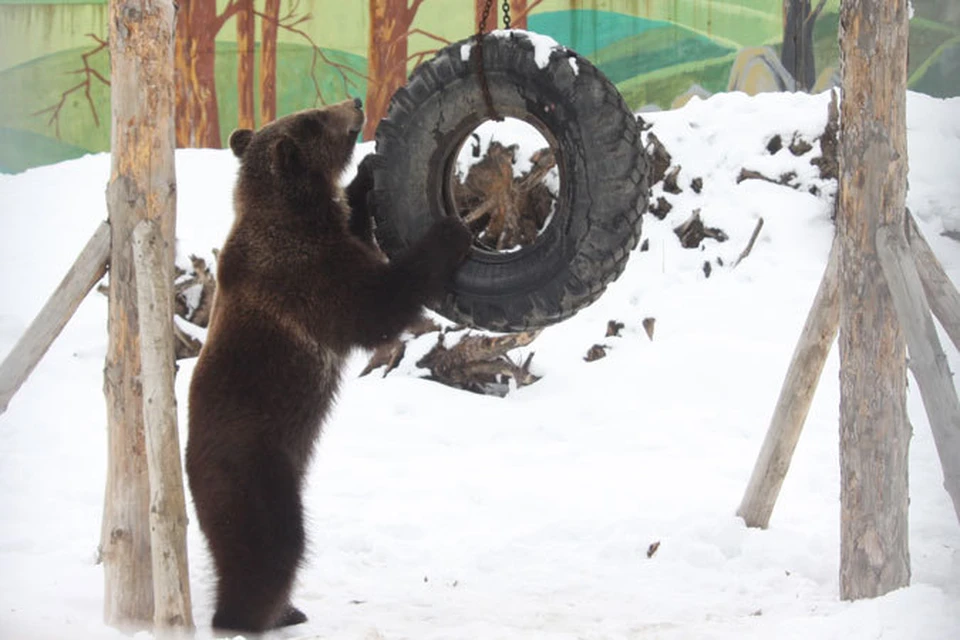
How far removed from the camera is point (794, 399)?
5.63 metres

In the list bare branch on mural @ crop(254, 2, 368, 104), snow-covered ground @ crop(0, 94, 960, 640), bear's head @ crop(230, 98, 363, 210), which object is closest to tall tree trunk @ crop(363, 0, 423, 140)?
bare branch on mural @ crop(254, 2, 368, 104)

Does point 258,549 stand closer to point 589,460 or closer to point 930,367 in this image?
point 930,367

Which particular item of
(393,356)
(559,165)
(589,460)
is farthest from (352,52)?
(559,165)

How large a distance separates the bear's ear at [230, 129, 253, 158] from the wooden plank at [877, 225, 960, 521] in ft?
9.40

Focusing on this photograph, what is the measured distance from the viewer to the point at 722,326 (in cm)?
966

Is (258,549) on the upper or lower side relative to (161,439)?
lower

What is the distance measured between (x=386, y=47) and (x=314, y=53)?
0.92 m

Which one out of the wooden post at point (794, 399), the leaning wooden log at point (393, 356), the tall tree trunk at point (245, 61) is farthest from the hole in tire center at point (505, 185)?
the tall tree trunk at point (245, 61)

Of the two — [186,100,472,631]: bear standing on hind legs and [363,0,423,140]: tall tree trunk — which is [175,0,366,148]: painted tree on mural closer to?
[363,0,423,140]: tall tree trunk

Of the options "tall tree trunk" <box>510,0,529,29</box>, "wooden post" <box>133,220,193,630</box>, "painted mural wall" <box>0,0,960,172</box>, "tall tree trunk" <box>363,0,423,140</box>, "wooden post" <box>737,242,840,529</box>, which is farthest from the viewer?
"tall tree trunk" <box>363,0,423,140</box>

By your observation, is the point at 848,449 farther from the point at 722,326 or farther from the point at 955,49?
the point at 955,49

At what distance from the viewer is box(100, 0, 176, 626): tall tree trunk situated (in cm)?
450

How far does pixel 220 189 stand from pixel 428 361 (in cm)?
368

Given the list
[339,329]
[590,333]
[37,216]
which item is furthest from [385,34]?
[339,329]
